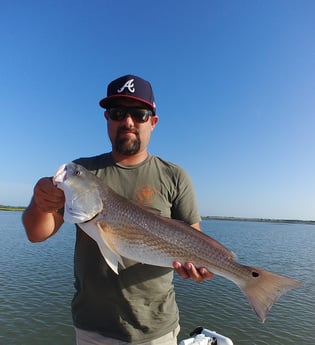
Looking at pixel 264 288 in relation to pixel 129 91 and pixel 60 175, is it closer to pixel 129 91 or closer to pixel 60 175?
pixel 60 175

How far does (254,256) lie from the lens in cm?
2912

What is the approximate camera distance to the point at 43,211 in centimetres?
328

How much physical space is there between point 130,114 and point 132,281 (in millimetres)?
1852

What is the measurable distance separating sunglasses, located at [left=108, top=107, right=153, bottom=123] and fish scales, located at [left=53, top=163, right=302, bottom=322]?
827 millimetres

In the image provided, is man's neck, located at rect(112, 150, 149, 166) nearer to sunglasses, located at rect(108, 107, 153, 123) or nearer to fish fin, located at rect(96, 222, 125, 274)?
sunglasses, located at rect(108, 107, 153, 123)

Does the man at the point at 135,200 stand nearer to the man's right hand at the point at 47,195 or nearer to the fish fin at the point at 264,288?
the man's right hand at the point at 47,195

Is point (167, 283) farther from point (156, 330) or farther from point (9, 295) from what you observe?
point (9, 295)

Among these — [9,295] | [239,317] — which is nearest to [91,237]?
[239,317]

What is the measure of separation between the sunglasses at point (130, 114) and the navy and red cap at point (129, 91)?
0.10m

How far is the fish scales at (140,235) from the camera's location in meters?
3.21

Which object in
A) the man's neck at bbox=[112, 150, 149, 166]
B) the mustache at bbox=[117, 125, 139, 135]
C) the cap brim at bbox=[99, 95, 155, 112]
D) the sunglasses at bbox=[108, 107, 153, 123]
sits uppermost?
the cap brim at bbox=[99, 95, 155, 112]

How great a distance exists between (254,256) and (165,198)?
27823mm

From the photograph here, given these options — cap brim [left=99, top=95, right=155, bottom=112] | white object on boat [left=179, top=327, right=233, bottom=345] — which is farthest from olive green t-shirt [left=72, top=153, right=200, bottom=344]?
white object on boat [left=179, top=327, right=233, bottom=345]

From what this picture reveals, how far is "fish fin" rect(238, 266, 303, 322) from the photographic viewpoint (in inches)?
122
